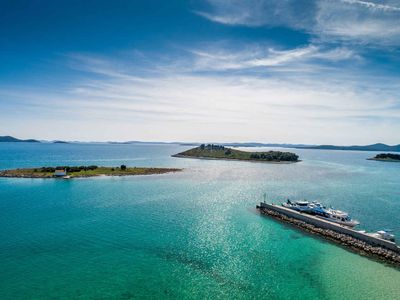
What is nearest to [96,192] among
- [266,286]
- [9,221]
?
[9,221]

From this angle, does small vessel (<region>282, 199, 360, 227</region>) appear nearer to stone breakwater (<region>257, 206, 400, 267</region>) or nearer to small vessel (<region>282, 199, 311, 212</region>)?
small vessel (<region>282, 199, 311, 212</region>)

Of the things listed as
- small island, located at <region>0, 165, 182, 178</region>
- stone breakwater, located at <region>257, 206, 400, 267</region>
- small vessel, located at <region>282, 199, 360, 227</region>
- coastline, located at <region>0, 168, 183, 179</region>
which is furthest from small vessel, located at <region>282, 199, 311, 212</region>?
small island, located at <region>0, 165, 182, 178</region>

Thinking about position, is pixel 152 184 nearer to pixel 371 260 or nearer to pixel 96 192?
pixel 96 192

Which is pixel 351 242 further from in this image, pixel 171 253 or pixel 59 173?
pixel 59 173

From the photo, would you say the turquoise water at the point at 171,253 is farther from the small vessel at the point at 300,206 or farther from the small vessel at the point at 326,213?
the small vessel at the point at 300,206

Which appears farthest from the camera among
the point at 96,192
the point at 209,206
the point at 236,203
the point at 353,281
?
the point at 96,192

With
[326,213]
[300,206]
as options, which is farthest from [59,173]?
[326,213]

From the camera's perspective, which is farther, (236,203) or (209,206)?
(236,203)

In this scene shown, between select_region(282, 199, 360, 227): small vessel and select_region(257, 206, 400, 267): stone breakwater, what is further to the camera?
select_region(282, 199, 360, 227): small vessel
